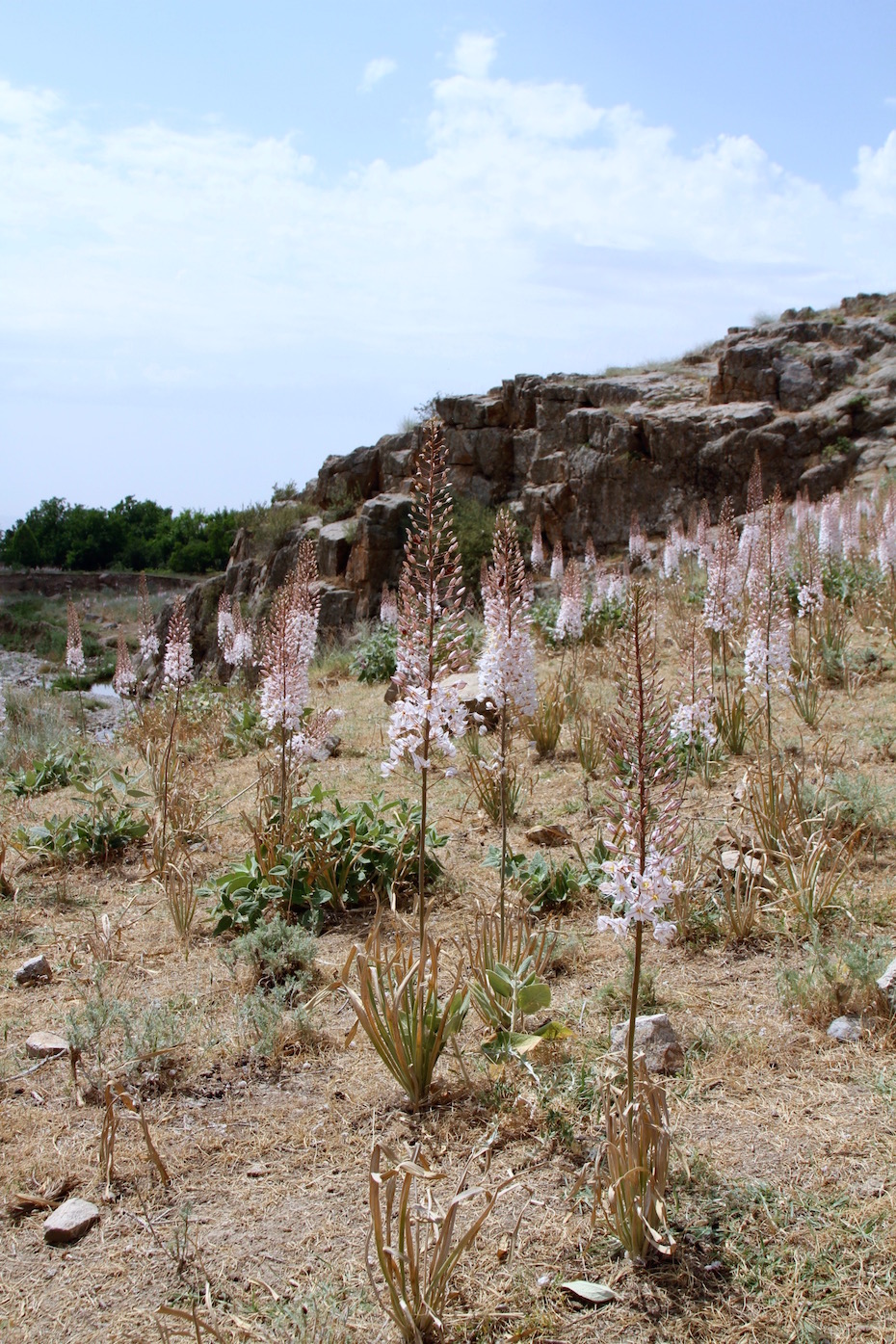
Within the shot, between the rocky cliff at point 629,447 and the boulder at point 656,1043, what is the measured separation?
1994 centimetres

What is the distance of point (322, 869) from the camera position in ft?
16.5

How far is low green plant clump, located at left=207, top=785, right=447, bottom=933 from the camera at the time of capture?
4895 millimetres

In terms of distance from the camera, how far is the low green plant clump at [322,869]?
489cm

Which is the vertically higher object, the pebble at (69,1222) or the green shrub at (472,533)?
the green shrub at (472,533)

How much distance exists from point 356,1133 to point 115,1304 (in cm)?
90

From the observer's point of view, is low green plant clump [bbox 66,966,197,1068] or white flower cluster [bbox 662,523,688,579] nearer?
low green plant clump [bbox 66,966,197,1068]

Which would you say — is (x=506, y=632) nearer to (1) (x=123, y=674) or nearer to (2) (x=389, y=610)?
(1) (x=123, y=674)

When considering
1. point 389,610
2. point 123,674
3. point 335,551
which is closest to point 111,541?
point 335,551

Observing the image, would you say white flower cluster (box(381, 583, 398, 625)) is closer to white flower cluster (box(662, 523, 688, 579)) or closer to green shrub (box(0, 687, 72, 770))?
white flower cluster (box(662, 523, 688, 579))

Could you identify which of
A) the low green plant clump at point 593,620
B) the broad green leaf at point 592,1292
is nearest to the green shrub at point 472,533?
the low green plant clump at point 593,620

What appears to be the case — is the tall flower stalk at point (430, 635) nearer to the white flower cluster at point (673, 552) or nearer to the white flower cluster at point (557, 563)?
the white flower cluster at point (673, 552)

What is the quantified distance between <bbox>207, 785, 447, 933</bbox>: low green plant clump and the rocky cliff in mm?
17841

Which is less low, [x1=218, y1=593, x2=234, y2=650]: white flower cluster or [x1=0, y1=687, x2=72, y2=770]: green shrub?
[x1=218, y1=593, x2=234, y2=650]: white flower cluster

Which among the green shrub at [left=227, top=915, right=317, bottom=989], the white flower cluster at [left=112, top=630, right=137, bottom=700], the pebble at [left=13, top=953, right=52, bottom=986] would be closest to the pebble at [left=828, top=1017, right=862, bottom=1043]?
the green shrub at [left=227, top=915, right=317, bottom=989]
